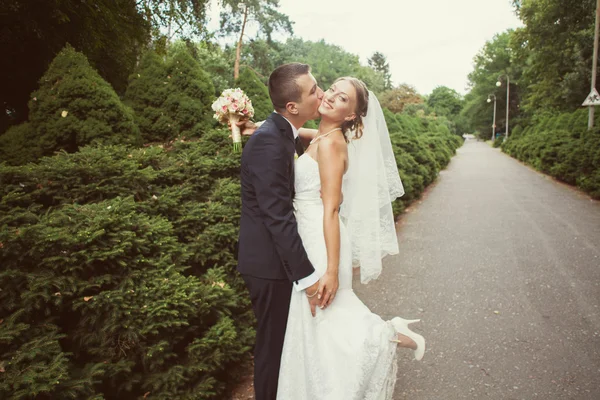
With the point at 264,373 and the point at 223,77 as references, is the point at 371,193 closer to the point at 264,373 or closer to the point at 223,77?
the point at 264,373

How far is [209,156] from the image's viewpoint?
15.6 ft

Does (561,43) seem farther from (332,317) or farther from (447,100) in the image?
(447,100)

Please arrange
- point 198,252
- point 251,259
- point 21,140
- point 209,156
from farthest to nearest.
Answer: point 21,140
point 209,156
point 198,252
point 251,259

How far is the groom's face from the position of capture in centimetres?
240

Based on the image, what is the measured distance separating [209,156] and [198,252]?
65.2 inches

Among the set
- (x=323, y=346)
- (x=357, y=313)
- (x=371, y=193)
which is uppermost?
(x=371, y=193)

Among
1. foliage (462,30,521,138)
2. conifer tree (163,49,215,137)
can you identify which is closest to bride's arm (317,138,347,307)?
conifer tree (163,49,215,137)

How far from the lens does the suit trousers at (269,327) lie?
2389 mm

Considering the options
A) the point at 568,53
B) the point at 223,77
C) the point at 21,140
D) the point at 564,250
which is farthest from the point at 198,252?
the point at 223,77

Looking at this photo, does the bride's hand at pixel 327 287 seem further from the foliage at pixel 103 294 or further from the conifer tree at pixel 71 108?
the conifer tree at pixel 71 108

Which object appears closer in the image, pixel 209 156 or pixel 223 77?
pixel 209 156

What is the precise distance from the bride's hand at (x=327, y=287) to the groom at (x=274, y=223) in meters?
0.03

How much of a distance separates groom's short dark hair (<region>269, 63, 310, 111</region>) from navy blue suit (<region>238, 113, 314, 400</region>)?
109 mm

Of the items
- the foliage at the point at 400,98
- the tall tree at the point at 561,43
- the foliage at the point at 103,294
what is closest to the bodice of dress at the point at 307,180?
the foliage at the point at 103,294
